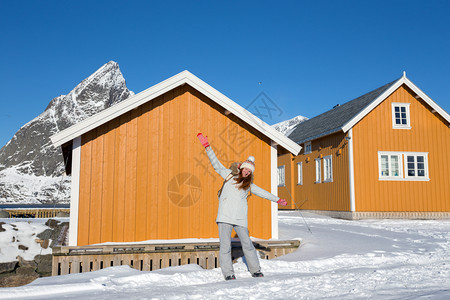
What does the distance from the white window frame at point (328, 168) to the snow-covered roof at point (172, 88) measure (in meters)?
10.9

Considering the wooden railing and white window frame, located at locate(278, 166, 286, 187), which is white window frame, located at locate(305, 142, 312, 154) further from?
the wooden railing

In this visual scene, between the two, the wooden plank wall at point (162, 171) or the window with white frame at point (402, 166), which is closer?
the wooden plank wall at point (162, 171)

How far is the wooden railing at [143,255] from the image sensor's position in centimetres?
800

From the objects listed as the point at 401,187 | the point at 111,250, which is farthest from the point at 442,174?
the point at 111,250

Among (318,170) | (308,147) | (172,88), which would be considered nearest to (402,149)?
(318,170)

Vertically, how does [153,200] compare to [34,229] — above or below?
above

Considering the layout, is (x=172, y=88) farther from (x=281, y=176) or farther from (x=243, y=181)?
(x=281, y=176)

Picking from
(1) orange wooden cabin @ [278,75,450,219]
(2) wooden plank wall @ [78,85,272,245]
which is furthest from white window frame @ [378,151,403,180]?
(2) wooden plank wall @ [78,85,272,245]

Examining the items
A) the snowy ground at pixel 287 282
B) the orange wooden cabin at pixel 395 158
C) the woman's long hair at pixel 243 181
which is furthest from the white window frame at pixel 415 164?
the woman's long hair at pixel 243 181

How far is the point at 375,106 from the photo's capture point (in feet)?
60.7

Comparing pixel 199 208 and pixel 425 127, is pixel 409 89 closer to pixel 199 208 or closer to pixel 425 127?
pixel 425 127

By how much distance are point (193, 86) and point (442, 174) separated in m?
14.3

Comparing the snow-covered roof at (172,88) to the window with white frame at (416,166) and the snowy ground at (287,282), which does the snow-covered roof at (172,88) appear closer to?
the snowy ground at (287,282)

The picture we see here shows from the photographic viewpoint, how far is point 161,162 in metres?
9.67
